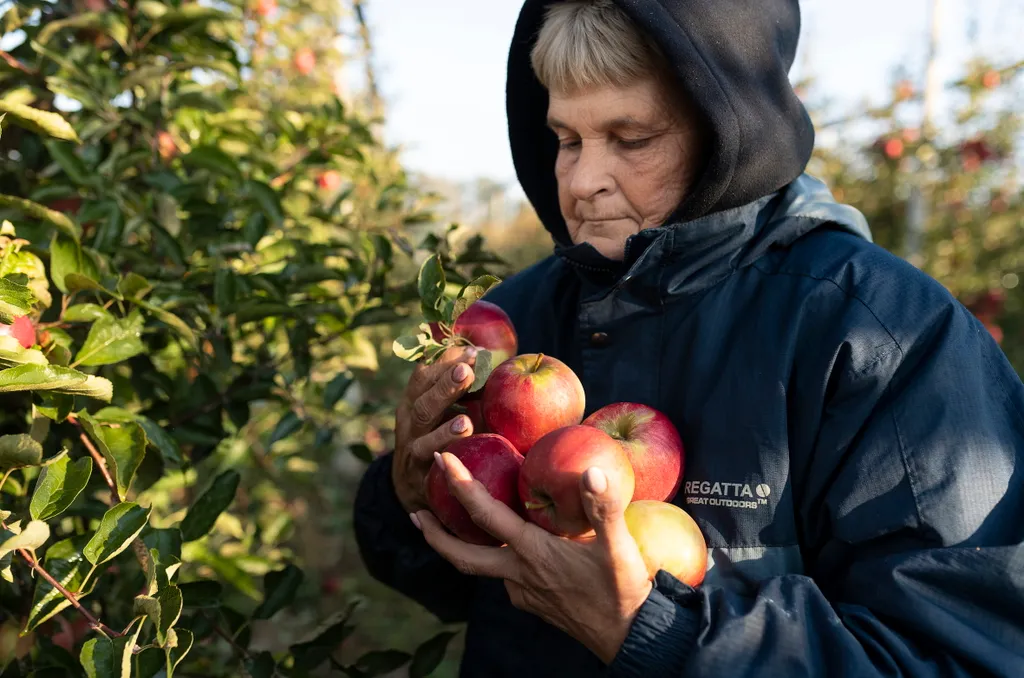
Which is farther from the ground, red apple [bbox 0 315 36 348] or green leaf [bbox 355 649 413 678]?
red apple [bbox 0 315 36 348]

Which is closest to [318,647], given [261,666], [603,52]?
[261,666]

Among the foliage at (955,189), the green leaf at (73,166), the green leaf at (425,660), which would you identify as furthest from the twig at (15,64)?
A: the foliage at (955,189)

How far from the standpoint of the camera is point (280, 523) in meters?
2.59

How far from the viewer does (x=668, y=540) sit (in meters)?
1.05

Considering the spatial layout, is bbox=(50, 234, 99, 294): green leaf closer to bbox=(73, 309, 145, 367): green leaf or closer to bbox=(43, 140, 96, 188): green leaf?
bbox=(73, 309, 145, 367): green leaf

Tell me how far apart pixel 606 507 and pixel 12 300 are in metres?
0.74

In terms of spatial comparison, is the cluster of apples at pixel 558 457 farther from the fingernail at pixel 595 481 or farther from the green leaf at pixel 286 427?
the green leaf at pixel 286 427

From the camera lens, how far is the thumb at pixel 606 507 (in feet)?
3.02

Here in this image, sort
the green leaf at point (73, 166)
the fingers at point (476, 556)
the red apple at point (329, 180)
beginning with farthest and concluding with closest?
1. the red apple at point (329, 180)
2. the green leaf at point (73, 166)
3. the fingers at point (476, 556)

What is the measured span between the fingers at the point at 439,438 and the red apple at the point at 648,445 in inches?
7.4

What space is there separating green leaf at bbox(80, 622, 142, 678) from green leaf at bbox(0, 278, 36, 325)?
Answer: 39 centimetres

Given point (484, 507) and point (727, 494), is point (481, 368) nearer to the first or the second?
point (484, 507)

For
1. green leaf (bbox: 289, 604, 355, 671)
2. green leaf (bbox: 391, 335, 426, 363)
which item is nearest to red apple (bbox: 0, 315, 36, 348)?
green leaf (bbox: 391, 335, 426, 363)

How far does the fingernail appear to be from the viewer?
36.0 inches
